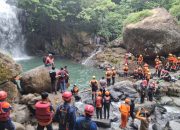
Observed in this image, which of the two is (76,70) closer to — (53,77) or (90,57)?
(90,57)

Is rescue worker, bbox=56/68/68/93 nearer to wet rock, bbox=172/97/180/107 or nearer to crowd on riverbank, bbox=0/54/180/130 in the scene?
crowd on riverbank, bbox=0/54/180/130

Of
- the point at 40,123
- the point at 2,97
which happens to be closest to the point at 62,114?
the point at 40,123

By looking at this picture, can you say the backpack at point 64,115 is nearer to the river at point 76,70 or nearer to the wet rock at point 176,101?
the wet rock at point 176,101

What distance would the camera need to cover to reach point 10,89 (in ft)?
47.7

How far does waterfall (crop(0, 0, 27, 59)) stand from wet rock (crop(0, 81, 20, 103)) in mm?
21483

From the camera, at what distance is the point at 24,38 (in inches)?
1507

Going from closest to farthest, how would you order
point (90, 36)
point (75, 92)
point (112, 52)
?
point (75, 92) → point (112, 52) → point (90, 36)

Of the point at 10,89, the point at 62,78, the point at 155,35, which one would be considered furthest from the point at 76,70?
the point at 10,89

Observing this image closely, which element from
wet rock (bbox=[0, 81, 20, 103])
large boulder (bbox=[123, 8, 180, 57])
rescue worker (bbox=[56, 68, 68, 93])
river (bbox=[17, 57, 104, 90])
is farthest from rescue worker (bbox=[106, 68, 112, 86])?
large boulder (bbox=[123, 8, 180, 57])

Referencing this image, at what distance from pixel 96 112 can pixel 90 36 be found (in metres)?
22.1

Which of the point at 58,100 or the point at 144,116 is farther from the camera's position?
the point at 58,100

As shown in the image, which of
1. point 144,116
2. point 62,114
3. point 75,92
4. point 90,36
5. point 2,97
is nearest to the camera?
point 62,114

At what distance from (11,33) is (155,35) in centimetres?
1734

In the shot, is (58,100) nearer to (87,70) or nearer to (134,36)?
(87,70)
